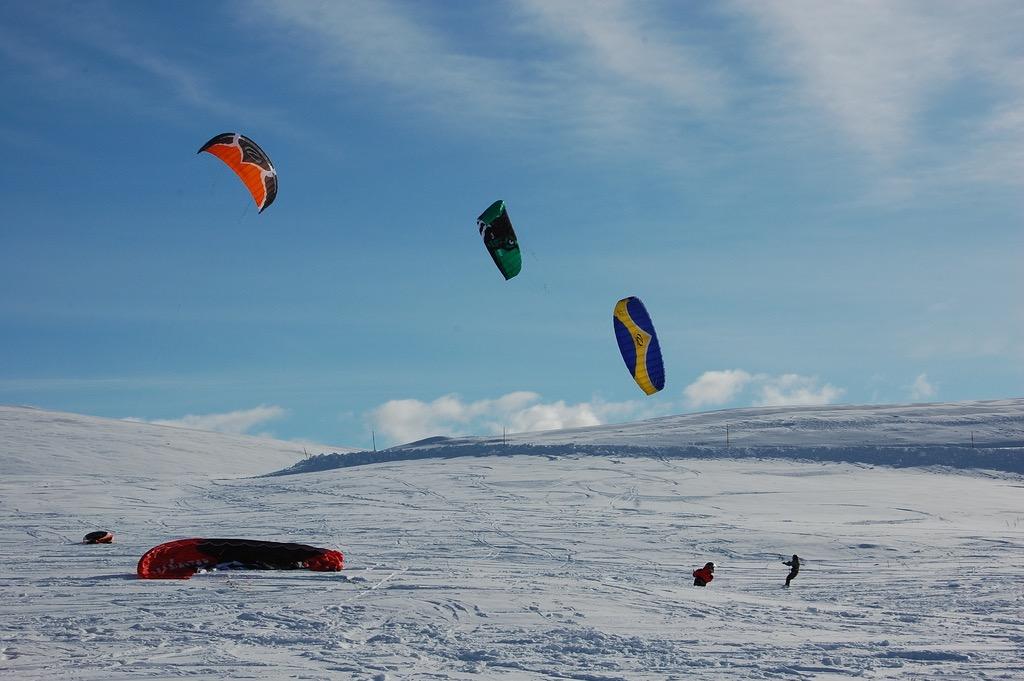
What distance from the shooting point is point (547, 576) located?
487 inches

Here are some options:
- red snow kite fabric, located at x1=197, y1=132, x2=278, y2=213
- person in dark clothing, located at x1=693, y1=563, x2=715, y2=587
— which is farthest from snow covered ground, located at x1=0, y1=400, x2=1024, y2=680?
red snow kite fabric, located at x1=197, y1=132, x2=278, y2=213

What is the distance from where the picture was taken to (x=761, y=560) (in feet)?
46.6

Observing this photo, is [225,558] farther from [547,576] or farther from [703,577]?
[703,577]

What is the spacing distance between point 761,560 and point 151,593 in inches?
331

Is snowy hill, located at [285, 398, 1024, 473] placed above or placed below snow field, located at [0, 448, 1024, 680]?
above

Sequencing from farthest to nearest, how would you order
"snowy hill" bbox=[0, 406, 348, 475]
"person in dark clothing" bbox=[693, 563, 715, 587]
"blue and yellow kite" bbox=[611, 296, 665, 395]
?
"snowy hill" bbox=[0, 406, 348, 475] < "blue and yellow kite" bbox=[611, 296, 665, 395] < "person in dark clothing" bbox=[693, 563, 715, 587]

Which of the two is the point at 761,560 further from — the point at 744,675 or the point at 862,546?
the point at 744,675

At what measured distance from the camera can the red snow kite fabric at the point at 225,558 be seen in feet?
40.0

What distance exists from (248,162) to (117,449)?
89.5 ft

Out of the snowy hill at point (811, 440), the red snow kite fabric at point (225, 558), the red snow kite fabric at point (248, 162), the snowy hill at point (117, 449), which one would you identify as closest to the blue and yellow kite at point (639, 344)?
the red snow kite fabric at point (248, 162)

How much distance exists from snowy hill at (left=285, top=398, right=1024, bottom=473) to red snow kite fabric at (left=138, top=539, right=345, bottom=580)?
1901cm

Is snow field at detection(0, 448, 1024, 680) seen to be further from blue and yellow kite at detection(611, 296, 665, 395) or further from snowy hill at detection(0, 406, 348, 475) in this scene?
snowy hill at detection(0, 406, 348, 475)

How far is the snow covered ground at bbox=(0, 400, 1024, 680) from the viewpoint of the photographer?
26.6 ft

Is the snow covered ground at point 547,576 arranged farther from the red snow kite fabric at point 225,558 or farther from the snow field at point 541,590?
the red snow kite fabric at point 225,558
